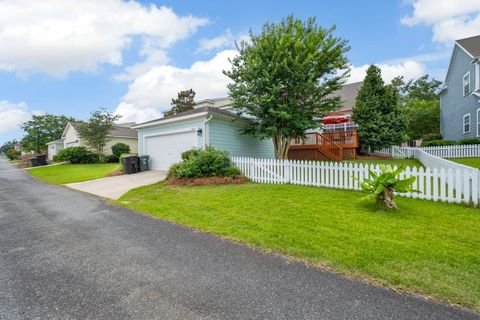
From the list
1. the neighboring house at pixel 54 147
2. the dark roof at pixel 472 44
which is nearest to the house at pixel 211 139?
the dark roof at pixel 472 44

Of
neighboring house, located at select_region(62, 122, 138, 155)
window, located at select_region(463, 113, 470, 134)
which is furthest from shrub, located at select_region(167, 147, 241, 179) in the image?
neighboring house, located at select_region(62, 122, 138, 155)

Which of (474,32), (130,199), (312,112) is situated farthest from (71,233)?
(474,32)

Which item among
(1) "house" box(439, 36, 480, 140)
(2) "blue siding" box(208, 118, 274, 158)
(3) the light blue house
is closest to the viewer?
(3) the light blue house

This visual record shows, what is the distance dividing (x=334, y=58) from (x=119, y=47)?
36.0ft

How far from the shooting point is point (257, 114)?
10070 millimetres

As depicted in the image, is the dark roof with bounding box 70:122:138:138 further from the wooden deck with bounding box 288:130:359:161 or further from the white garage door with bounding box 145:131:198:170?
the wooden deck with bounding box 288:130:359:161

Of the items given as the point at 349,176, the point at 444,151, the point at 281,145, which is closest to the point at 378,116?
the point at 444,151

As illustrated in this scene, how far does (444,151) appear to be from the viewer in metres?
15.5

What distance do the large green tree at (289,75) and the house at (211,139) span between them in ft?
5.29

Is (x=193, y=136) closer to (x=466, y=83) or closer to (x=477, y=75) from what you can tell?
(x=477, y=75)

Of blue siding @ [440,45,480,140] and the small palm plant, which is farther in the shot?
blue siding @ [440,45,480,140]

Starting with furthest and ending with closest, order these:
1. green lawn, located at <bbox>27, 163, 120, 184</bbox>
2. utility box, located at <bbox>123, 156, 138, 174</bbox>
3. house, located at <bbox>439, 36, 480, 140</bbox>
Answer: house, located at <bbox>439, 36, 480, 140</bbox> → utility box, located at <bbox>123, 156, 138, 174</bbox> → green lawn, located at <bbox>27, 163, 120, 184</bbox>

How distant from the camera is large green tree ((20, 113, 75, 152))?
129ft

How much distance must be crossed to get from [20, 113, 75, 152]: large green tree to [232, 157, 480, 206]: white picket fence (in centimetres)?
4393
